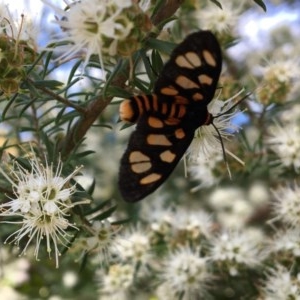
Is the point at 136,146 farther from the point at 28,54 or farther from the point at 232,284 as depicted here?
the point at 232,284

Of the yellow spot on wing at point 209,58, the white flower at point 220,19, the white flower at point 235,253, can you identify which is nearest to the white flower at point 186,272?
the white flower at point 235,253

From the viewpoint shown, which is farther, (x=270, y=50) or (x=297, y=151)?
(x=270, y=50)

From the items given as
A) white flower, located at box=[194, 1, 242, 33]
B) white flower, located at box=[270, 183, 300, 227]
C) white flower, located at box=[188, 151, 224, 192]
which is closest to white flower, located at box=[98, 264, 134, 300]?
white flower, located at box=[188, 151, 224, 192]

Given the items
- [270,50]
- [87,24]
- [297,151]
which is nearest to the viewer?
[87,24]

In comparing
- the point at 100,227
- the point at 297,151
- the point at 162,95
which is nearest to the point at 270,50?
the point at 297,151

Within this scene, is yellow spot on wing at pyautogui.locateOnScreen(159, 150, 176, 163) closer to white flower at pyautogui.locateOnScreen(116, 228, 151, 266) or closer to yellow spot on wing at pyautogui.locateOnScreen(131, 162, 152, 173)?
yellow spot on wing at pyautogui.locateOnScreen(131, 162, 152, 173)

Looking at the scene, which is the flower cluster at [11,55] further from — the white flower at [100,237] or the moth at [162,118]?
the white flower at [100,237]
